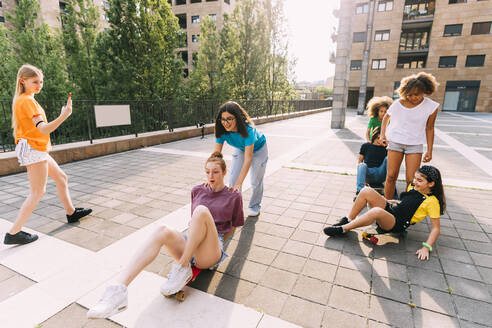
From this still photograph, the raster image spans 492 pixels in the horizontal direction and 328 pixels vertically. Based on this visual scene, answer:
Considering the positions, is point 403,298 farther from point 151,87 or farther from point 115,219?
point 151,87

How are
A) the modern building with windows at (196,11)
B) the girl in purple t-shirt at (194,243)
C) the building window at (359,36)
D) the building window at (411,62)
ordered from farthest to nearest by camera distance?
1. the modern building with windows at (196,11)
2. the building window at (359,36)
3. the building window at (411,62)
4. the girl in purple t-shirt at (194,243)

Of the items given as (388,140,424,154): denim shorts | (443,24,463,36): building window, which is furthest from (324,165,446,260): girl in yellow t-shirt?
(443,24,463,36): building window

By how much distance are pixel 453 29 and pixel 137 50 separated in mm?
36187

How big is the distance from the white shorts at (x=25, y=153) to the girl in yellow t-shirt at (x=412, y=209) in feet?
11.6

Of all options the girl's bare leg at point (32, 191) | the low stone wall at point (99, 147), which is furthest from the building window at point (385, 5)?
the girl's bare leg at point (32, 191)

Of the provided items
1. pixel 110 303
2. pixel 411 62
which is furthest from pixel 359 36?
pixel 110 303

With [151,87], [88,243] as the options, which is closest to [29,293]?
[88,243]

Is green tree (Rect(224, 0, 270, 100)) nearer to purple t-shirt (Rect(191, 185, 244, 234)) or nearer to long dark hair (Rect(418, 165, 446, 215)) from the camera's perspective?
long dark hair (Rect(418, 165, 446, 215))

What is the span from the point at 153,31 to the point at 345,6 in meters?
9.52

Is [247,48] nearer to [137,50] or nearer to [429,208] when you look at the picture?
[137,50]

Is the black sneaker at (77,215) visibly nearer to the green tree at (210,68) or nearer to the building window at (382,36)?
the green tree at (210,68)

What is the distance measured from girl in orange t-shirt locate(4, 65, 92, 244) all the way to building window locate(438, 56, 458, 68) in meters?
40.4

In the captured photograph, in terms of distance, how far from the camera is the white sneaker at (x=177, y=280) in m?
2.10

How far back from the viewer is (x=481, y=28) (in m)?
29.7
